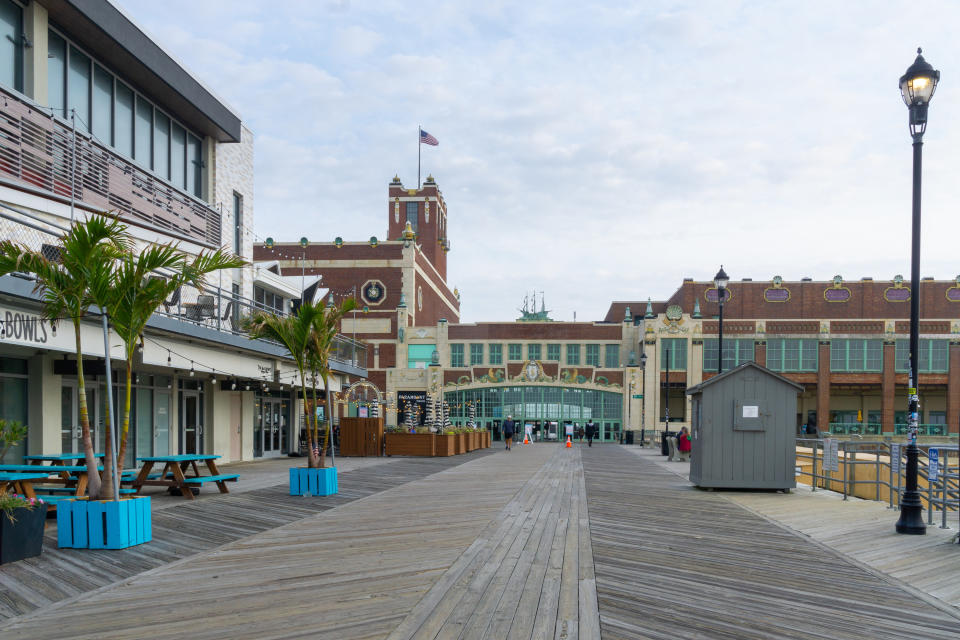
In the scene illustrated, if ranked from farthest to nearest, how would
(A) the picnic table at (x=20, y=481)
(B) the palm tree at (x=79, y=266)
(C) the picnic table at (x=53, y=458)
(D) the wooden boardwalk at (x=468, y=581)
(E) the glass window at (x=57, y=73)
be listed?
1. (E) the glass window at (x=57, y=73)
2. (C) the picnic table at (x=53, y=458)
3. (A) the picnic table at (x=20, y=481)
4. (B) the palm tree at (x=79, y=266)
5. (D) the wooden boardwalk at (x=468, y=581)

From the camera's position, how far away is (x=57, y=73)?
1656cm

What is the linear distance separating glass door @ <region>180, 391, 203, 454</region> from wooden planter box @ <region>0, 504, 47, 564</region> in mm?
14170

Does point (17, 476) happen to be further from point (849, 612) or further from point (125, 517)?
point (849, 612)

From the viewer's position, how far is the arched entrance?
61.8m

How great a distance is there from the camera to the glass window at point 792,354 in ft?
200

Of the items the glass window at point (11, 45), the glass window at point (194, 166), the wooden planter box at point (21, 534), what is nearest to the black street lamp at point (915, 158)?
the wooden planter box at point (21, 534)

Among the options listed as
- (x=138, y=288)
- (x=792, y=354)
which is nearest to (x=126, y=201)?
(x=138, y=288)

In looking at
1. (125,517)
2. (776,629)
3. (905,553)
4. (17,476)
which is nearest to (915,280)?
(905,553)

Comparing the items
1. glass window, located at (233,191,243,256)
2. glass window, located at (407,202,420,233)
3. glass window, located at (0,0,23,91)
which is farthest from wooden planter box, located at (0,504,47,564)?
glass window, located at (407,202,420,233)

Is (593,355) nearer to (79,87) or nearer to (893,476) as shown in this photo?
(893,476)

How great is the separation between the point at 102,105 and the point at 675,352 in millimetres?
49495

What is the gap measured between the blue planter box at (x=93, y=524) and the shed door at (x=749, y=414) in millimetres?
10928

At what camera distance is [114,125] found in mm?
18609

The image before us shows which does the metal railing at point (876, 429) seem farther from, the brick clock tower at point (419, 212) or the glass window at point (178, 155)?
the glass window at point (178, 155)
